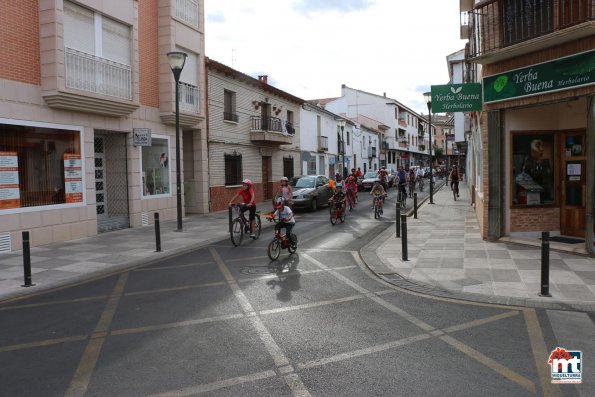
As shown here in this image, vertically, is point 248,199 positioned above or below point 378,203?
above

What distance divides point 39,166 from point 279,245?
6644mm

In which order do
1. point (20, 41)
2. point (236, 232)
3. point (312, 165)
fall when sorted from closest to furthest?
point (20, 41) < point (236, 232) < point (312, 165)

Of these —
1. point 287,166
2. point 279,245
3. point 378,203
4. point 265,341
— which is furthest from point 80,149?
point 287,166

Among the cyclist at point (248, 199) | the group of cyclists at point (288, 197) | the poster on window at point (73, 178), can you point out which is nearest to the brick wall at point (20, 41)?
the poster on window at point (73, 178)

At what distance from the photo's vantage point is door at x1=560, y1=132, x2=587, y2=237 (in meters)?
10.2

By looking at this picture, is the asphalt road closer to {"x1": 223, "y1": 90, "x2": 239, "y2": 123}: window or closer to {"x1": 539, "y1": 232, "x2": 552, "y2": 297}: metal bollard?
{"x1": 539, "y1": 232, "x2": 552, "y2": 297}: metal bollard

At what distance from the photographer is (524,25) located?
32.2 feet

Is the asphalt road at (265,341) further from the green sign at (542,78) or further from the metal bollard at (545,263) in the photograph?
the green sign at (542,78)

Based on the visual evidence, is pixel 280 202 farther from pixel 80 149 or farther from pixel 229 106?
pixel 229 106

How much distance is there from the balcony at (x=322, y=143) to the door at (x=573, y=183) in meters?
23.7

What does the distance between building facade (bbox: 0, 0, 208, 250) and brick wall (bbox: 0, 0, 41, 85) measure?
24mm

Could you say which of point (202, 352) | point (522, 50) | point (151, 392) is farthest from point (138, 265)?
point (522, 50)

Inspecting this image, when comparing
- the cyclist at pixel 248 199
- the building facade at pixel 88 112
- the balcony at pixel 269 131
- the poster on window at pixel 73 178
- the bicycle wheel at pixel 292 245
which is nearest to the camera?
the bicycle wheel at pixel 292 245

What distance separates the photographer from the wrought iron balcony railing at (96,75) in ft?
39.2
